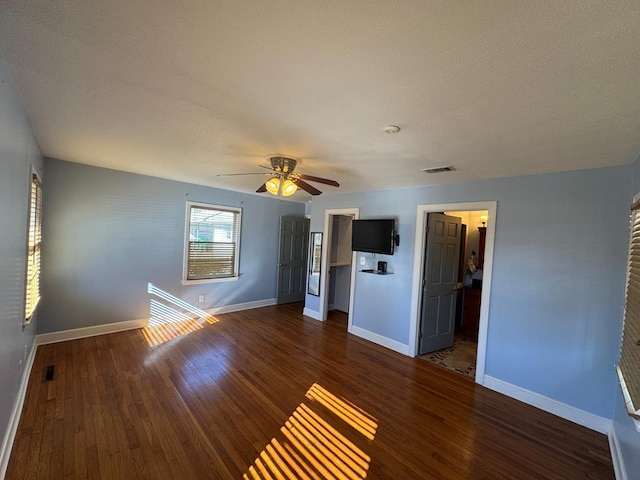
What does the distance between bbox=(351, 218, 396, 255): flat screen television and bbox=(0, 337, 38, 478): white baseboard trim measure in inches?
156

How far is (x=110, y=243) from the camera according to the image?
13.3 feet

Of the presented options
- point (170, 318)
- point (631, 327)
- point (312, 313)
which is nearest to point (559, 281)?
point (631, 327)

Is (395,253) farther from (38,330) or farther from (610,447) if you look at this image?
(38,330)

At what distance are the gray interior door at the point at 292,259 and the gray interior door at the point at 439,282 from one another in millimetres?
3248

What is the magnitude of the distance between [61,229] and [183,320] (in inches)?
87.2

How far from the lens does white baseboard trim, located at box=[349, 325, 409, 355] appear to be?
396cm

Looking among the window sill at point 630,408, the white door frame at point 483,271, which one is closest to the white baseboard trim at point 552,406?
the white door frame at point 483,271

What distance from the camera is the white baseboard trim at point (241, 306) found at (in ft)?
17.4

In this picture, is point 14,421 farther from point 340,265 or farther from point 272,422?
point 340,265

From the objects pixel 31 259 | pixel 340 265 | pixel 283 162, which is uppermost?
pixel 283 162

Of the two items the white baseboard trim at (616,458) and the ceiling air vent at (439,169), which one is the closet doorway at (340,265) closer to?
the ceiling air vent at (439,169)

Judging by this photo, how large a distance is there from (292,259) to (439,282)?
3.32 metres

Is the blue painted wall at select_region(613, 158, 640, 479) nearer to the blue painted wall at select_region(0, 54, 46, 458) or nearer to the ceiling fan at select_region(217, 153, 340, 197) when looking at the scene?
the ceiling fan at select_region(217, 153, 340, 197)

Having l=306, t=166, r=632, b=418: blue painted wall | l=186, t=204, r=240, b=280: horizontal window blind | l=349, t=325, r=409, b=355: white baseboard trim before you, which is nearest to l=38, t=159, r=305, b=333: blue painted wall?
l=186, t=204, r=240, b=280: horizontal window blind
